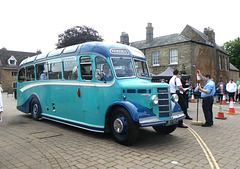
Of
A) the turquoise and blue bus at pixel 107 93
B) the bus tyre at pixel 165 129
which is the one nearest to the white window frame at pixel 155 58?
the turquoise and blue bus at pixel 107 93

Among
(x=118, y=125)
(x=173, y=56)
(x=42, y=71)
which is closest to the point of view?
(x=118, y=125)

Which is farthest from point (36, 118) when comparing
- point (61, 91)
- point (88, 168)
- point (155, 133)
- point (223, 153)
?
point (223, 153)

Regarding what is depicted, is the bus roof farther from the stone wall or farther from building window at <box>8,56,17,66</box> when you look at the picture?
building window at <box>8,56,17,66</box>

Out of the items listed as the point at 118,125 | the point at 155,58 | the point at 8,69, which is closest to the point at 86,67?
the point at 118,125

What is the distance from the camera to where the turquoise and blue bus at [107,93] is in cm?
522

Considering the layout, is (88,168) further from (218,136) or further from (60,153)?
(218,136)

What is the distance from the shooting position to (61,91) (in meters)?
7.30

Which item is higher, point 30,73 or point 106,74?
point 30,73

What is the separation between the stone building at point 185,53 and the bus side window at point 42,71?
18681mm

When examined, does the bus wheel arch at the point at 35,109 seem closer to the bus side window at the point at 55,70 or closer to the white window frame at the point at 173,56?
the bus side window at the point at 55,70

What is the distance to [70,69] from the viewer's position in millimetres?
6906

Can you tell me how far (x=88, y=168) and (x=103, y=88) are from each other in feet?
8.10

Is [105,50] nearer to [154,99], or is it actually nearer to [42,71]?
[154,99]

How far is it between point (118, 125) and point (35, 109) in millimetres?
5164
